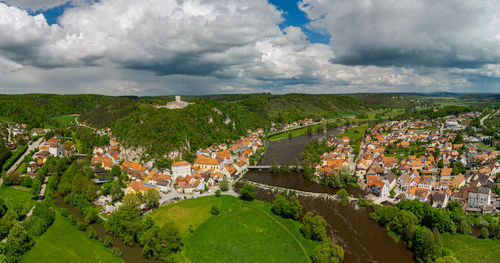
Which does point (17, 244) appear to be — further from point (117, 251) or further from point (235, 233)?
point (235, 233)

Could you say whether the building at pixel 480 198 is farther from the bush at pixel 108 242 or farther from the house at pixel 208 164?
the bush at pixel 108 242

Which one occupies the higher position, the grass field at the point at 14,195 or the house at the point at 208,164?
the house at the point at 208,164

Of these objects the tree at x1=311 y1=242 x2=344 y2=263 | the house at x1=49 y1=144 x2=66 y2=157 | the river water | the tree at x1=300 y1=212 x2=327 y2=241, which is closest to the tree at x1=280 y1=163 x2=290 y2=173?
the river water

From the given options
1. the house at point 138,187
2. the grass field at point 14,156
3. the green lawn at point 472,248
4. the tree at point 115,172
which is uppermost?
the grass field at point 14,156

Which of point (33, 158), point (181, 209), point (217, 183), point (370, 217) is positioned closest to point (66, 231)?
point (181, 209)

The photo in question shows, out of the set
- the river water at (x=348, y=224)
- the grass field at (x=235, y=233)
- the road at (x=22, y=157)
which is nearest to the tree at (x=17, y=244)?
the grass field at (x=235, y=233)

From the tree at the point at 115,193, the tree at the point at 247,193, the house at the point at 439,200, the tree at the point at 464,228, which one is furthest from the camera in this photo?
the tree at the point at 247,193
